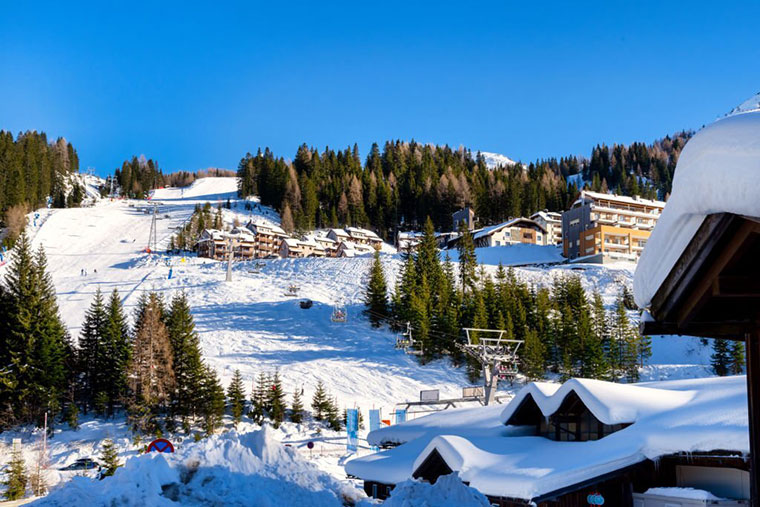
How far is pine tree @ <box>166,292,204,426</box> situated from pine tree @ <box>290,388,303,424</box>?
17.9ft

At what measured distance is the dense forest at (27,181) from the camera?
339ft

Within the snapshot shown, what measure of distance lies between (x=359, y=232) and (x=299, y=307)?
51483mm

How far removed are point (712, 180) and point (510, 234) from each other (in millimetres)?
92415

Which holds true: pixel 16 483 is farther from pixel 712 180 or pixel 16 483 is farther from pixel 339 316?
pixel 339 316

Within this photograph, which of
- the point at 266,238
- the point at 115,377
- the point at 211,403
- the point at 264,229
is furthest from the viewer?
the point at 266,238

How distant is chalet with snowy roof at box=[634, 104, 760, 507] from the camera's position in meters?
3.25

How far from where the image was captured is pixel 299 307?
58281 mm

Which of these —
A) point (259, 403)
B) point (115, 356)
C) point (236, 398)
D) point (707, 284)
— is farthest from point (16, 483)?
point (707, 284)

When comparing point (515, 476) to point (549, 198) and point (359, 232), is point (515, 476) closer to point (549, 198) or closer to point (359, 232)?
point (359, 232)

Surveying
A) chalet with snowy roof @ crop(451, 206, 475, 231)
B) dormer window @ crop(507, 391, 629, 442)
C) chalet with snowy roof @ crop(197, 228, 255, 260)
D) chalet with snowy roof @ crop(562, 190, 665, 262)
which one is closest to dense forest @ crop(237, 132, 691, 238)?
chalet with snowy roof @ crop(451, 206, 475, 231)

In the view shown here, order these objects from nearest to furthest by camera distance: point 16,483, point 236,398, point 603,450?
point 603,450, point 16,483, point 236,398

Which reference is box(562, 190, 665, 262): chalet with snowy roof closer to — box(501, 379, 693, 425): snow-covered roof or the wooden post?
box(501, 379, 693, 425): snow-covered roof

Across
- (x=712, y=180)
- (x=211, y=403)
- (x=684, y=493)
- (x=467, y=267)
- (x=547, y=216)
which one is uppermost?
(x=547, y=216)

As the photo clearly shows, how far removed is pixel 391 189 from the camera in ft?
424
